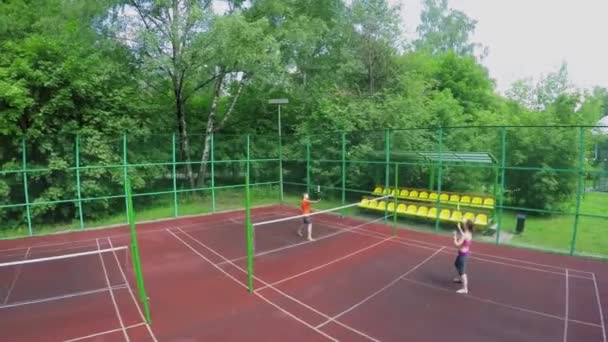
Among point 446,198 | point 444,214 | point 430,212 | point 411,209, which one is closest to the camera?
point 444,214

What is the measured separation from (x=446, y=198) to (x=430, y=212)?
52.3 inches

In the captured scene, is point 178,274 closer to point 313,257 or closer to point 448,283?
point 313,257

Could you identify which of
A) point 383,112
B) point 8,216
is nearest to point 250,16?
point 383,112

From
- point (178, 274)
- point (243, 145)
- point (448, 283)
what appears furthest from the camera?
point (243, 145)

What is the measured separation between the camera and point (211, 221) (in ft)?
47.3

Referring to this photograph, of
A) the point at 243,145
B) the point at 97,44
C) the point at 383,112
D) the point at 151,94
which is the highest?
the point at 97,44

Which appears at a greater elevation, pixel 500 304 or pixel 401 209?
pixel 401 209

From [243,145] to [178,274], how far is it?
12272 millimetres

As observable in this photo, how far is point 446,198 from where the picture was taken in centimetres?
1403

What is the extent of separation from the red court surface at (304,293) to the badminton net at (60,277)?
0.11ft

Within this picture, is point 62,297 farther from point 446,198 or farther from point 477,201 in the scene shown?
point 477,201

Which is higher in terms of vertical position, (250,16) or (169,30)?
(250,16)

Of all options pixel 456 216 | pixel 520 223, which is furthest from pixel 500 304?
pixel 520 223

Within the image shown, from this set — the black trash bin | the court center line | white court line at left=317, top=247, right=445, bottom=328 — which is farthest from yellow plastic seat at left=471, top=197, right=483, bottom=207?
the court center line
